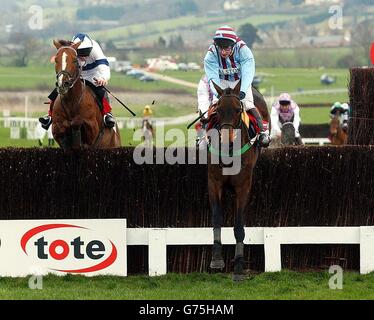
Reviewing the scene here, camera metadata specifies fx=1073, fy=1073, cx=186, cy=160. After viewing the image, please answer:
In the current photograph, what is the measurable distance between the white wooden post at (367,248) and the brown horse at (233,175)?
1142 millimetres

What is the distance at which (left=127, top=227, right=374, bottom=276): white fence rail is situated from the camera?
998 centimetres

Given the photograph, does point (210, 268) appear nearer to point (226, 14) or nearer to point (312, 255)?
point (312, 255)

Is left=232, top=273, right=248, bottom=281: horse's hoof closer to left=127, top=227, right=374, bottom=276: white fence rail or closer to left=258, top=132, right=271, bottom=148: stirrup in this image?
left=127, top=227, right=374, bottom=276: white fence rail

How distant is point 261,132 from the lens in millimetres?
10078

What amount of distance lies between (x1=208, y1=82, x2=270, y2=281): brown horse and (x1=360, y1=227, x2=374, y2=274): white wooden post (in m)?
1.14

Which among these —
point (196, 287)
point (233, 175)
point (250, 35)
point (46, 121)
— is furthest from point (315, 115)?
Answer: point (250, 35)

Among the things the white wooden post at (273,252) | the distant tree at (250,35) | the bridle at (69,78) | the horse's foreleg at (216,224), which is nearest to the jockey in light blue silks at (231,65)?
the horse's foreleg at (216,224)

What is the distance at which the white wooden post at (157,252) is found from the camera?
998cm

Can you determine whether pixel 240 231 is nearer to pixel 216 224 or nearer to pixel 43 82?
pixel 216 224

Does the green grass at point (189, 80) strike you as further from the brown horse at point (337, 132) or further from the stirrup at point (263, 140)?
the stirrup at point (263, 140)

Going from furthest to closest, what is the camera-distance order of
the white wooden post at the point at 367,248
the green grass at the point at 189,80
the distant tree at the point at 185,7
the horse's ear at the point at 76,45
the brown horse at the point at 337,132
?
the distant tree at the point at 185,7, the green grass at the point at 189,80, the brown horse at the point at 337,132, the horse's ear at the point at 76,45, the white wooden post at the point at 367,248

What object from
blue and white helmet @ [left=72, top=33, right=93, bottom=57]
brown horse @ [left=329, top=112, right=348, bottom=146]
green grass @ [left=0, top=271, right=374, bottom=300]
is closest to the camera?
green grass @ [left=0, top=271, right=374, bottom=300]

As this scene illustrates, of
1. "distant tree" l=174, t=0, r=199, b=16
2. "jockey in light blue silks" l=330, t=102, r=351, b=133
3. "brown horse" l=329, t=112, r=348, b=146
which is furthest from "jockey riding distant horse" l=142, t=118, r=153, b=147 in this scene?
"distant tree" l=174, t=0, r=199, b=16
